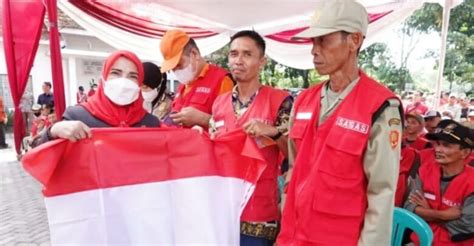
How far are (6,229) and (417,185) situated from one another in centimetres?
477

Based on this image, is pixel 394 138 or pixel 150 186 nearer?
pixel 394 138

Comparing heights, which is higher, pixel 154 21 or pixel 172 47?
pixel 154 21

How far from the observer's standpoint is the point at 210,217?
1.88m

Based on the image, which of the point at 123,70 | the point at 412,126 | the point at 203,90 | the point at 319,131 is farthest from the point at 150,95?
the point at 412,126

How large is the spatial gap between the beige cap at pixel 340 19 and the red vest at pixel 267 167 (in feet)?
1.66

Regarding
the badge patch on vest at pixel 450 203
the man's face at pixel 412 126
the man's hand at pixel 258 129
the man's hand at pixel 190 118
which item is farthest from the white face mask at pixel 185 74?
the man's face at pixel 412 126

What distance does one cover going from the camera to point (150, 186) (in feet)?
6.01

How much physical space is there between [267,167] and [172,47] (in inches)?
45.7

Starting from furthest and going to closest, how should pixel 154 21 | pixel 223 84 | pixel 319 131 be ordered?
1. pixel 154 21
2. pixel 223 84
3. pixel 319 131

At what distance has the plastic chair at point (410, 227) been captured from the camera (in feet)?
7.08

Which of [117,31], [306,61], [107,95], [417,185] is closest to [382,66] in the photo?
[306,61]

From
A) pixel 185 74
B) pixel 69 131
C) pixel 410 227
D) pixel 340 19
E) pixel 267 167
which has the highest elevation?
pixel 340 19

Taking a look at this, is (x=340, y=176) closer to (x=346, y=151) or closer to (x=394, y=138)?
(x=346, y=151)

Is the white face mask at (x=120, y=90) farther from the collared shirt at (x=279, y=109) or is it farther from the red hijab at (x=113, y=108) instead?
the collared shirt at (x=279, y=109)
